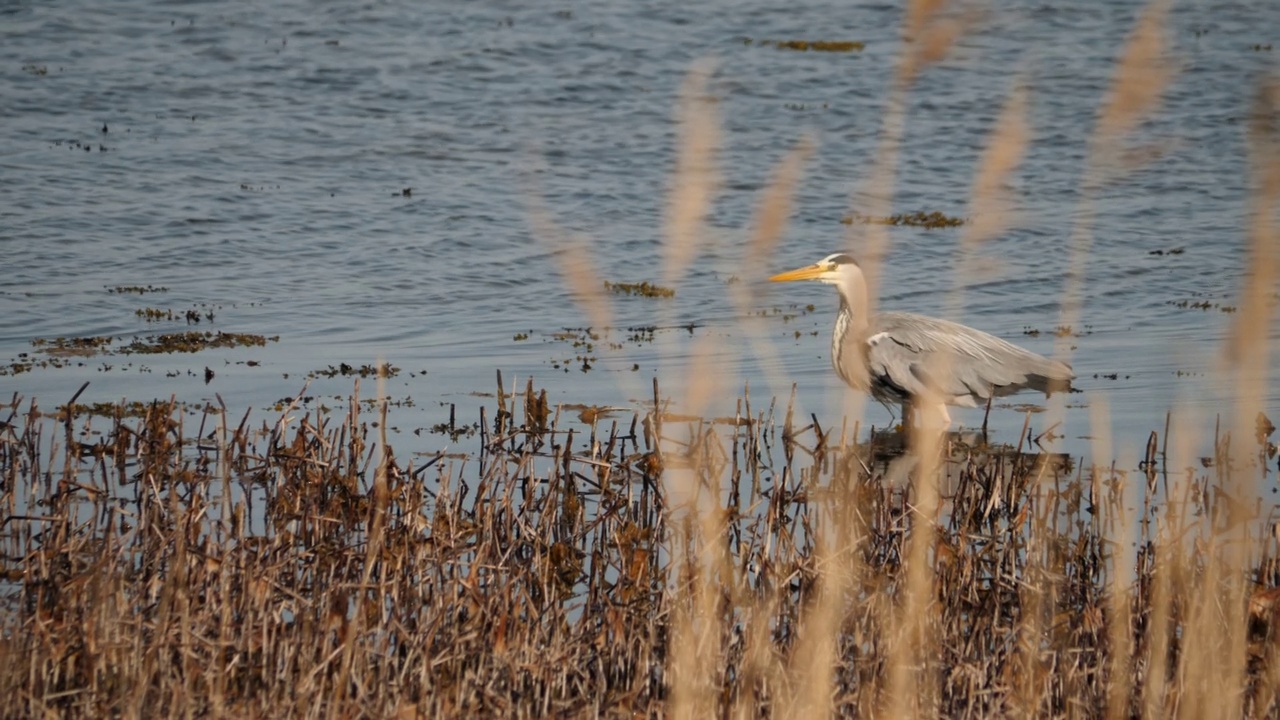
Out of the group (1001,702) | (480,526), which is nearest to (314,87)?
(480,526)

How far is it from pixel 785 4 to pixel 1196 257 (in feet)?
36.3

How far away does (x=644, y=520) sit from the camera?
5492 mm

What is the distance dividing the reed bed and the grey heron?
255cm

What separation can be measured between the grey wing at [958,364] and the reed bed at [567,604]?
8.47 feet

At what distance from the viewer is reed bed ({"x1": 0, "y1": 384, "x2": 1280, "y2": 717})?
3912 millimetres

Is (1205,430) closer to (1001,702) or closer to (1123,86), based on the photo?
(1001,702)

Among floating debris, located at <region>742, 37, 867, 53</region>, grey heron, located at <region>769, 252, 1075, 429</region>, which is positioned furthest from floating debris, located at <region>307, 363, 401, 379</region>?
floating debris, located at <region>742, 37, 867, 53</region>

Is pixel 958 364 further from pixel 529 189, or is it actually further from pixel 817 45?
pixel 817 45

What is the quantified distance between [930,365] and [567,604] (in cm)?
371

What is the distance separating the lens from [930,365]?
8.20m

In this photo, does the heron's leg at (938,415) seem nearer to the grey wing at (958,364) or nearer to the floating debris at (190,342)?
the grey wing at (958,364)

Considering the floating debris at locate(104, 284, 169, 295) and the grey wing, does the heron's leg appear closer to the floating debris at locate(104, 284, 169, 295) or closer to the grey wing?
the grey wing

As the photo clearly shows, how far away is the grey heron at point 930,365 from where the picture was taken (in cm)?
839

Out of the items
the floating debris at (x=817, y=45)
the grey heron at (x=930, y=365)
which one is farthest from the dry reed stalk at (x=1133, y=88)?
the floating debris at (x=817, y=45)
